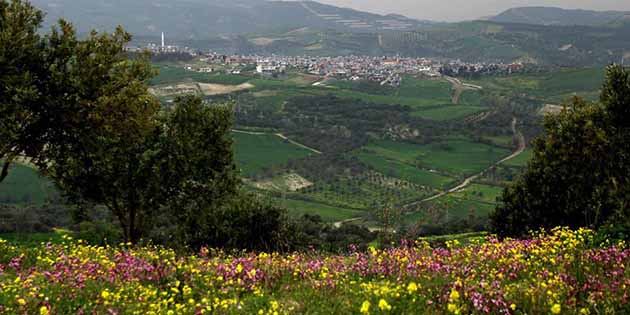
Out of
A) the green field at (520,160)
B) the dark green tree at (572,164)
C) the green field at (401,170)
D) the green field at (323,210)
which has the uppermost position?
the dark green tree at (572,164)

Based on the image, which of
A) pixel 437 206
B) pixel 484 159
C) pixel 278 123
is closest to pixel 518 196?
pixel 437 206

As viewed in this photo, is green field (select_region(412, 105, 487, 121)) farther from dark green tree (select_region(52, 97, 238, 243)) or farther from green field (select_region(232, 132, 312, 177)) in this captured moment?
dark green tree (select_region(52, 97, 238, 243))

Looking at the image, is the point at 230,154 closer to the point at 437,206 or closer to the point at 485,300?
the point at 437,206

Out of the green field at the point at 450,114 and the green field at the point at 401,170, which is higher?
the green field at the point at 450,114

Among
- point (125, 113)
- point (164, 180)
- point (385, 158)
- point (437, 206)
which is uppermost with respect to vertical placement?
point (125, 113)

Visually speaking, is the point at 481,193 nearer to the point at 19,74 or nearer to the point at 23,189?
the point at 23,189

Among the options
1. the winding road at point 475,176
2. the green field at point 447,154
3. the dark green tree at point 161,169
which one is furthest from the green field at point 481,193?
the dark green tree at point 161,169

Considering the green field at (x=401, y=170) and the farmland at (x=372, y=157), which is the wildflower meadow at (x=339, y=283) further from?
the green field at (x=401, y=170)
